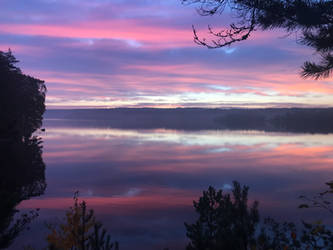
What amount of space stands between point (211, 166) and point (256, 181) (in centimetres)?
853

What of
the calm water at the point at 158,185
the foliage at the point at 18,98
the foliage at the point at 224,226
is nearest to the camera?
the foliage at the point at 224,226

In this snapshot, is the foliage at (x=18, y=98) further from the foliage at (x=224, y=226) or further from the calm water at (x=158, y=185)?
the foliage at (x=224, y=226)

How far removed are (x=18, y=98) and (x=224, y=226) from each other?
21.5m

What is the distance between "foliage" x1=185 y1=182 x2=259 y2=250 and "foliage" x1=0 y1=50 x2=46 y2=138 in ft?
39.5

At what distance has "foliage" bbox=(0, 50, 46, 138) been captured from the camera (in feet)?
70.4

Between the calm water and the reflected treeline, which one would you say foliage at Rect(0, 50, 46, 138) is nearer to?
the reflected treeline

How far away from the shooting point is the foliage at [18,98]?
21.5 meters

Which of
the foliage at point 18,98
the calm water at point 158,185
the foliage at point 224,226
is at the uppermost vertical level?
the foliage at point 18,98

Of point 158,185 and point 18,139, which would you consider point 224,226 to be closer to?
point 158,185

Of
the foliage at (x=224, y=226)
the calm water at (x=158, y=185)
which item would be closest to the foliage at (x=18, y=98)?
the calm water at (x=158, y=185)

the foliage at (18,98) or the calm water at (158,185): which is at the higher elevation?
the foliage at (18,98)

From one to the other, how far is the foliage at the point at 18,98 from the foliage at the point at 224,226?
12026 mm

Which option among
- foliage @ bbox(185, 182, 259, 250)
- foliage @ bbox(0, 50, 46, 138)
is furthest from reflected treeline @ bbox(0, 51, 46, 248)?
foliage @ bbox(185, 182, 259, 250)

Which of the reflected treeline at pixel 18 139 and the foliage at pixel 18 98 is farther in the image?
the foliage at pixel 18 98
